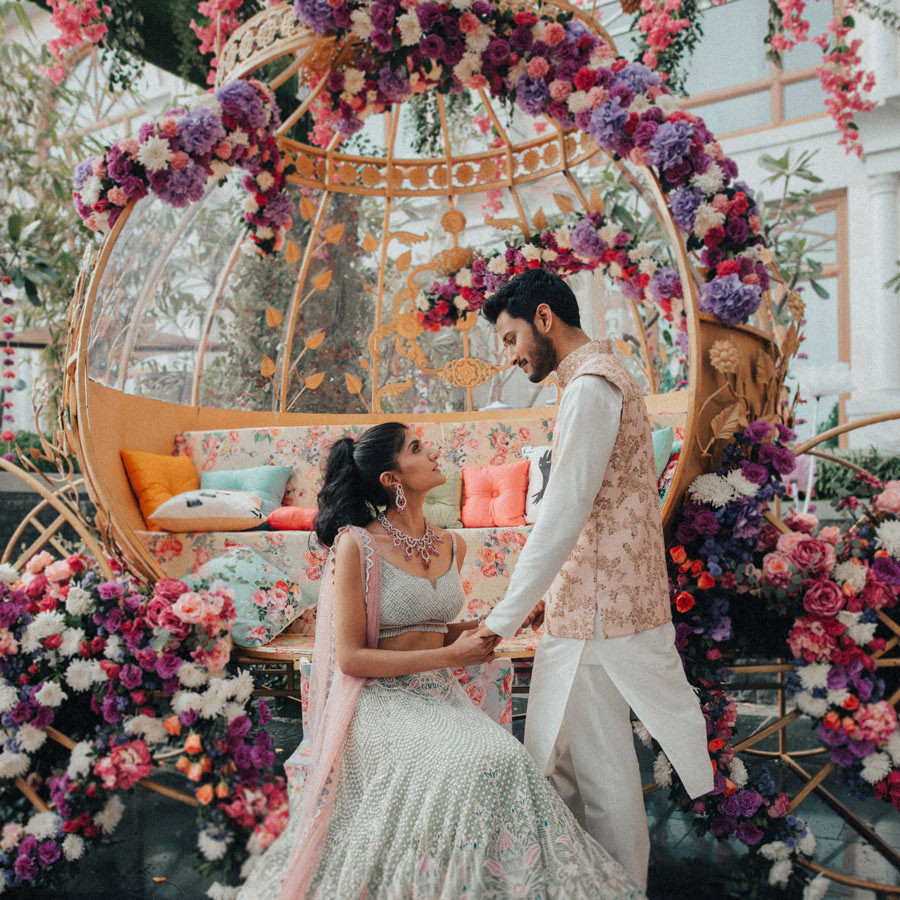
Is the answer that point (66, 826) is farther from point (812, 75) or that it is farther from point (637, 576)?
point (812, 75)

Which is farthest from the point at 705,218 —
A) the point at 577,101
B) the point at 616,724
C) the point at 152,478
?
the point at 152,478

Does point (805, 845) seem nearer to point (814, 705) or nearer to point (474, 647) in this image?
point (814, 705)

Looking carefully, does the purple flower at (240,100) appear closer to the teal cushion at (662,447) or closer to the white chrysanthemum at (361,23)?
the white chrysanthemum at (361,23)

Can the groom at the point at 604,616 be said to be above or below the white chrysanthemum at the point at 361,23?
below

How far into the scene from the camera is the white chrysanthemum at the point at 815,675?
2783 mm

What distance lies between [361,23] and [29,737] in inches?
113

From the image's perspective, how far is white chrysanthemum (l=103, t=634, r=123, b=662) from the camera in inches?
105

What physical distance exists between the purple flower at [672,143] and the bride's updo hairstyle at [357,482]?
1528 millimetres

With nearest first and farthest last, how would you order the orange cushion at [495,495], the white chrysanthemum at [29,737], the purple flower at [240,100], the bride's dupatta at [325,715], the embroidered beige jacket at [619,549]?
the bride's dupatta at [325,715]
the embroidered beige jacket at [619,549]
the white chrysanthemum at [29,737]
the purple flower at [240,100]
the orange cushion at [495,495]

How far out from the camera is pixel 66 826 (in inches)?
99.6

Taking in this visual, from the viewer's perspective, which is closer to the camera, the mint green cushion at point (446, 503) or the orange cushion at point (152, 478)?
the orange cushion at point (152, 478)

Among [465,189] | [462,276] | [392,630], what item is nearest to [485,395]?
[462,276]

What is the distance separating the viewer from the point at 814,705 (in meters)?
2.79

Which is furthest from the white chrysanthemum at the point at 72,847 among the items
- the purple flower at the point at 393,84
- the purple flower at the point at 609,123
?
the purple flower at the point at 393,84
